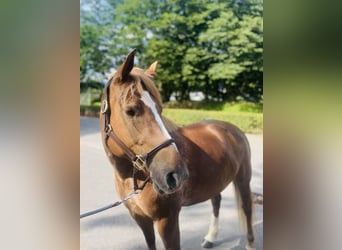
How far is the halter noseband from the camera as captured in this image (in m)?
1.05

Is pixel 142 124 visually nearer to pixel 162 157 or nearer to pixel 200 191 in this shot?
pixel 162 157

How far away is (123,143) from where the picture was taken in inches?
42.7

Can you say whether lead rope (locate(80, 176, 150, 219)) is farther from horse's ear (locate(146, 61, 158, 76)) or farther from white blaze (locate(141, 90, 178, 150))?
horse's ear (locate(146, 61, 158, 76))

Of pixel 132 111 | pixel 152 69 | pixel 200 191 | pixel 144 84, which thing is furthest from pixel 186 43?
pixel 200 191

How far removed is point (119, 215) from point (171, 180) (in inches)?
13.0

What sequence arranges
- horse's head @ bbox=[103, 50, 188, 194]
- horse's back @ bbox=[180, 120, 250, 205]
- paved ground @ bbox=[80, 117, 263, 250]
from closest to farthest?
horse's head @ bbox=[103, 50, 188, 194]
paved ground @ bbox=[80, 117, 263, 250]
horse's back @ bbox=[180, 120, 250, 205]

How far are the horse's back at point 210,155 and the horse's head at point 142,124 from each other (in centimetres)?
16

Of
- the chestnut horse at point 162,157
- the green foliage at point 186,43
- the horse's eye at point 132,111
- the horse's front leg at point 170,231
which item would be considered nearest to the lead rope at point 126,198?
the chestnut horse at point 162,157

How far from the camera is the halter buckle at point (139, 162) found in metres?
1.07

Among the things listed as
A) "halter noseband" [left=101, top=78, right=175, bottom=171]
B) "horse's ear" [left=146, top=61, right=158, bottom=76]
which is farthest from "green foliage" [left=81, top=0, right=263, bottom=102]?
"halter noseband" [left=101, top=78, right=175, bottom=171]

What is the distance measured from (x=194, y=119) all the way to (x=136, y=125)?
294mm
